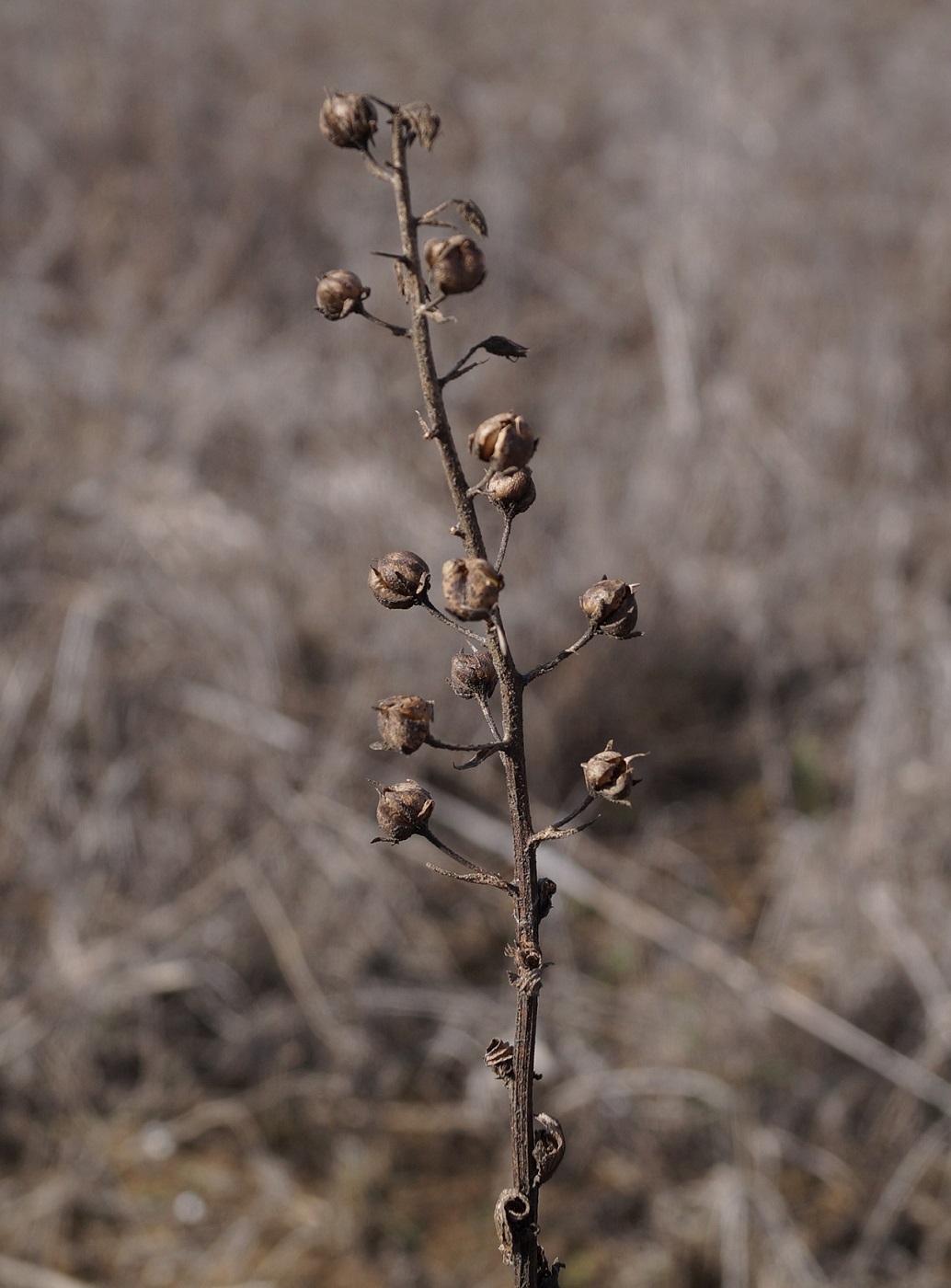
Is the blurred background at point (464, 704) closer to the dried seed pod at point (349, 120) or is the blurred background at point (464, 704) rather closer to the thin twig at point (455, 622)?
the thin twig at point (455, 622)

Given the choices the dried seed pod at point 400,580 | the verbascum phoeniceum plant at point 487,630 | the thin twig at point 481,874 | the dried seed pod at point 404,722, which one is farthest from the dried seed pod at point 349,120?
the thin twig at point 481,874

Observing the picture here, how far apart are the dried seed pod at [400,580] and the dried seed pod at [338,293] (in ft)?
0.61

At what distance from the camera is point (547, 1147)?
910 millimetres

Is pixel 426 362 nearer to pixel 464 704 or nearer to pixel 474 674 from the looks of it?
pixel 474 674

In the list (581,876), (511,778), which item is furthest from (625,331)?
(511,778)

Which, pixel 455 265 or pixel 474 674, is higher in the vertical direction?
pixel 455 265

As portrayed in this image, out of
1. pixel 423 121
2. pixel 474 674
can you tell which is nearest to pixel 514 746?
pixel 474 674

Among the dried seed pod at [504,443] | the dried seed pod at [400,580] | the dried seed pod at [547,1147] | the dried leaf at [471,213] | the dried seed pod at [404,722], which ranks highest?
the dried leaf at [471,213]

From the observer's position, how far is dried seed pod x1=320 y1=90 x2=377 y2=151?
0.83m

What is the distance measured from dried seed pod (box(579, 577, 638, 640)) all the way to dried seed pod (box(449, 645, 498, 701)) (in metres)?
0.09

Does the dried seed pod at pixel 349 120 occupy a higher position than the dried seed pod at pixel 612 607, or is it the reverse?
the dried seed pod at pixel 349 120

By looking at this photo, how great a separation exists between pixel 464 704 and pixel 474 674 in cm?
295

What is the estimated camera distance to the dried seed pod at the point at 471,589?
2.37ft

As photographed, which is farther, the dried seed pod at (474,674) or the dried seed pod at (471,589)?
the dried seed pod at (474,674)
